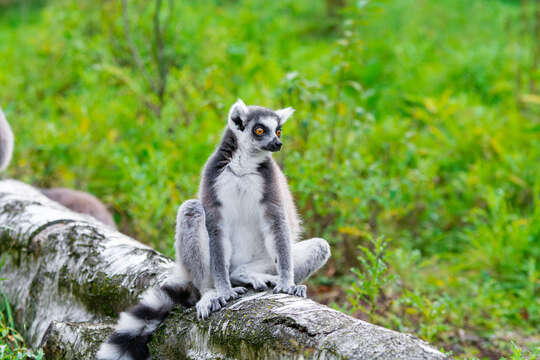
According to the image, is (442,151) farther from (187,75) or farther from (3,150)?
(3,150)

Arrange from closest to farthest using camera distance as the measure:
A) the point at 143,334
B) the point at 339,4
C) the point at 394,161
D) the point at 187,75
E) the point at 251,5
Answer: the point at 143,334
the point at 394,161
the point at 187,75
the point at 251,5
the point at 339,4

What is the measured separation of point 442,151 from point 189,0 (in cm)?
744

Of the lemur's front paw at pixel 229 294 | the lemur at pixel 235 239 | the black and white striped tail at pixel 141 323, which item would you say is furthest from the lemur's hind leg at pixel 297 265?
the black and white striped tail at pixel 141 323

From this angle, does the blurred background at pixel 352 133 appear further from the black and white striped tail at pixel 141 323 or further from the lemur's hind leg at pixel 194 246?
the lemur's hind leg at pixel 194 246

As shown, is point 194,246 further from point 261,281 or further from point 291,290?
point 291,290

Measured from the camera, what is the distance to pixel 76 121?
7.36 meters

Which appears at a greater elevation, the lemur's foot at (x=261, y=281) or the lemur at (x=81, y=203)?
the lemur's foot at (x=261, y=281)

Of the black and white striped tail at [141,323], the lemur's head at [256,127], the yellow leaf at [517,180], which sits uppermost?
the lemur's head at [256,127]

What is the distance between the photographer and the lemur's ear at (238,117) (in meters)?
3.36

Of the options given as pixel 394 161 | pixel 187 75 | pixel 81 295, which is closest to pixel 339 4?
pixel 187 75

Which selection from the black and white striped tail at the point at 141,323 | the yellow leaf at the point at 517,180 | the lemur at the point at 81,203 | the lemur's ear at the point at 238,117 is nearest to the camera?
the black and white striped tail at the point at 141,323

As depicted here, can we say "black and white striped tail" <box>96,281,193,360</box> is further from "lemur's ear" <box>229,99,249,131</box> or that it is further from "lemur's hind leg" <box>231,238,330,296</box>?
"lemur's ear" <box>229,99,249,131</box>

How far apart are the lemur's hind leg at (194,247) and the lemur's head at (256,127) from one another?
479 mm

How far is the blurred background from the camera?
198 inches
